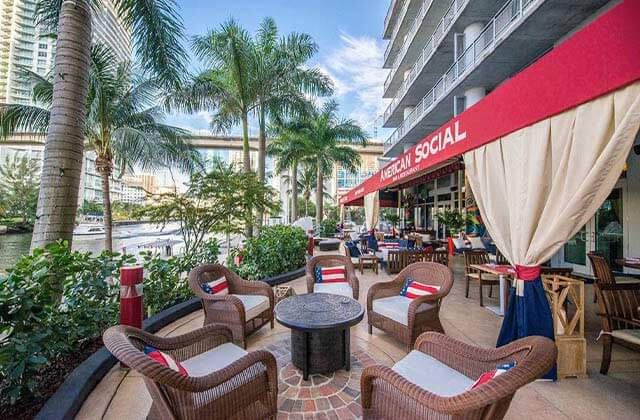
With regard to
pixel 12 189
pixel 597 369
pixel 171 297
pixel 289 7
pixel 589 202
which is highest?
pixel 289 7

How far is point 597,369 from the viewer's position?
2.82m

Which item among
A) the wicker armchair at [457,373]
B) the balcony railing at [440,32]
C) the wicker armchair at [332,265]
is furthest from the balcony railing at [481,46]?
the wicker armchair at [457,373]

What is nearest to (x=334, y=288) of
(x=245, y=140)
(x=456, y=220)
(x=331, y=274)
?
(x=331, y=274)

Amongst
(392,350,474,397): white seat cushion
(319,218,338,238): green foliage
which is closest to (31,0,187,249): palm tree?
(392,350,474,397): white seat cushion

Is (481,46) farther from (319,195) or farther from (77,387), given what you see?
(77,387)

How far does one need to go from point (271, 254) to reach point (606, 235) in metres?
8.30

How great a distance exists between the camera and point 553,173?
2.34 m

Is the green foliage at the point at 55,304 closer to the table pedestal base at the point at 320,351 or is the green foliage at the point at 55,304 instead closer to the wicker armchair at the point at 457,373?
the table pedestal base at the point at 320,351

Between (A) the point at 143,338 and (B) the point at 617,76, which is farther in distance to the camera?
(A) the point at 143,338

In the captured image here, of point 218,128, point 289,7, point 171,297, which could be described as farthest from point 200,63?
point 171,297

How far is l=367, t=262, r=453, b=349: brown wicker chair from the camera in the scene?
306 centimetres

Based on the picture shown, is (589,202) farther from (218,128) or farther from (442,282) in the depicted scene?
(218,128)

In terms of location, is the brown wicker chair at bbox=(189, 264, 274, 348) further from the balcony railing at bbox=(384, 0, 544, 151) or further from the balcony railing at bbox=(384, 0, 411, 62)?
the balcony railing at bbox=(384, 0, 411, 62)

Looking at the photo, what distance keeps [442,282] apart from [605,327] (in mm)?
Result: 1563
